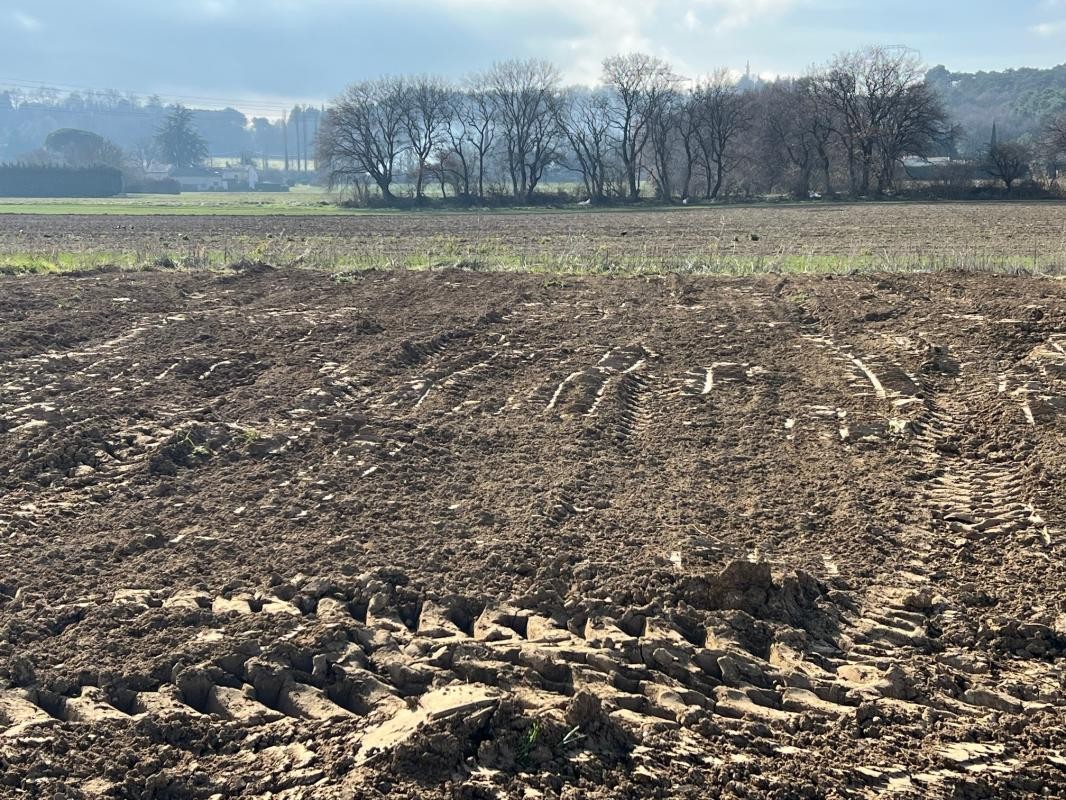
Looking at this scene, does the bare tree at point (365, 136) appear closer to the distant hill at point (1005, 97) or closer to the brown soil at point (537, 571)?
the brown soil at point (537, 571)

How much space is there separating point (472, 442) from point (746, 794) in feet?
15.8

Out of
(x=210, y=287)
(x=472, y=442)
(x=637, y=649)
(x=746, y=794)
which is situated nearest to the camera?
(x=746, y=794)

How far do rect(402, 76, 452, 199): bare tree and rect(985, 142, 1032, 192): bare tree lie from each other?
41198 millimetres

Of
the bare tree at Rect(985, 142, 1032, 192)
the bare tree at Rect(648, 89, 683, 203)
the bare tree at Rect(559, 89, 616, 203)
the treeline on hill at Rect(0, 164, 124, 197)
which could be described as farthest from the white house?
the bare tree at Rect(985, 142, 1032, 192)

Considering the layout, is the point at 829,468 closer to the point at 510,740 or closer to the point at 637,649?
the point at 637,649

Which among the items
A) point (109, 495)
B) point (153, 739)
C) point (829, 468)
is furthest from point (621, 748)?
point (109, 495)

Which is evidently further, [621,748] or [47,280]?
[47,280]

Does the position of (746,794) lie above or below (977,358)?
below

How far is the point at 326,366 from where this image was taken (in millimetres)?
10844

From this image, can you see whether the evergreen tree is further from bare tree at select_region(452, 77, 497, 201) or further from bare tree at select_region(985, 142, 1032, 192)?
bare tree at select_region(985, 142, 1032, 192)

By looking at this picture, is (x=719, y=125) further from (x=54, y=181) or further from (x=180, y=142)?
(x=180, y=142)

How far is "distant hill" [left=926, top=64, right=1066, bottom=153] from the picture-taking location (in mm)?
135875

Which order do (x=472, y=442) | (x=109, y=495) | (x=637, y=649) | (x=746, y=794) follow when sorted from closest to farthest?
1. (x=746, y=794)
2. (x=637, y=649)
3. (x=109, y=495)
4. (x=472, y=442)

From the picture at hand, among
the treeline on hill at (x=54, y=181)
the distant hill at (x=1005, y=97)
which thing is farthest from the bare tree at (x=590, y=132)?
the distant hill at (x=1005, y=97)
